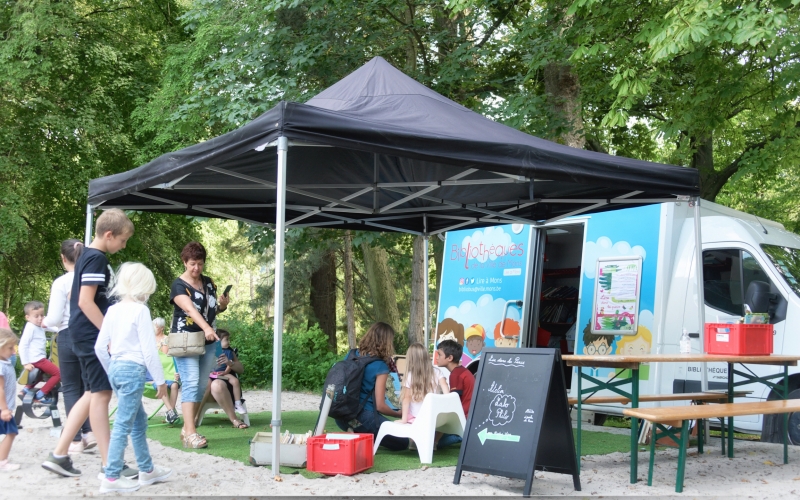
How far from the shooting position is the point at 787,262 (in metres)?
7.63

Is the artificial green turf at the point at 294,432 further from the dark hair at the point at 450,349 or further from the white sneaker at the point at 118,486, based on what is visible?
the white sneaker at the point at 118,486

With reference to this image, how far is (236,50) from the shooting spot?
11906 mm

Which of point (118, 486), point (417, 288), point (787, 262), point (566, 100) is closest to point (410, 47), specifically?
point (566, 100)

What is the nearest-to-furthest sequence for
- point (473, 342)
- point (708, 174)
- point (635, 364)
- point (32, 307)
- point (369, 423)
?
1. point (635, 364)
2. point (369, 423)
3. point (32, 307)
4. point (473, 342)
5. point (708, 174)

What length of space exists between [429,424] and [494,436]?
857mm

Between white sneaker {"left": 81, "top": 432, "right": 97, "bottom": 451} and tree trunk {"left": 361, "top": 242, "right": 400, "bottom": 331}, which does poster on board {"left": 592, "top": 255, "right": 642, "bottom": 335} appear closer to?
white sneaker {"left": 81, "top": 432, "right": 97, "bottom": 451}

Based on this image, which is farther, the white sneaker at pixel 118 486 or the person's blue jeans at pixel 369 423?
the person's blue jeans at pixel 369 423

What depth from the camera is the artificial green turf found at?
5.77m

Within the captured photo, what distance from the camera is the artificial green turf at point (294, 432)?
5770 millimetres

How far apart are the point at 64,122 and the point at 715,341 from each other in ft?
40.1

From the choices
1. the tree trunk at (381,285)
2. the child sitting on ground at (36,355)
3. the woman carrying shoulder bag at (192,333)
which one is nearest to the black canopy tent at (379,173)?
the woman carrying shoulder bag at (192,333)

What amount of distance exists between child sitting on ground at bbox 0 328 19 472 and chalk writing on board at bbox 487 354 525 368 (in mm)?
3180

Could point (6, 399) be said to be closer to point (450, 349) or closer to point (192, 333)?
point (192, 333)

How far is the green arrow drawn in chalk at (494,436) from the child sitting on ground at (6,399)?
10.0 ft
